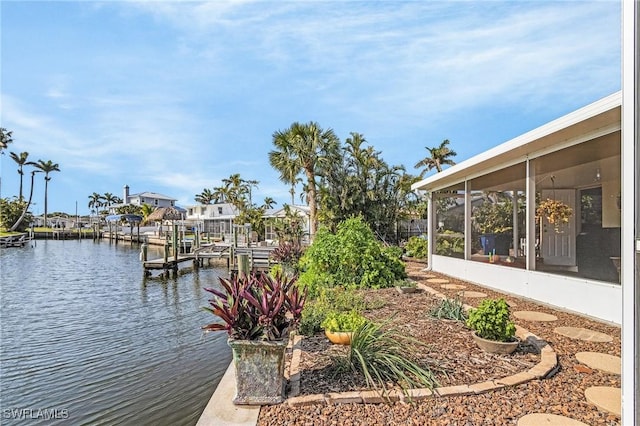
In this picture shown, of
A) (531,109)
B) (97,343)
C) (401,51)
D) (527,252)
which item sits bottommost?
(97,343)

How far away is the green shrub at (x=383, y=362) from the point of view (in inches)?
131

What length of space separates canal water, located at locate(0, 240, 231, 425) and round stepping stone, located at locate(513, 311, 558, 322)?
14.8 feet

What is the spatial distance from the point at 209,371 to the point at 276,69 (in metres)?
7.25

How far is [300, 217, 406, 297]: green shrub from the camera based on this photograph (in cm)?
835

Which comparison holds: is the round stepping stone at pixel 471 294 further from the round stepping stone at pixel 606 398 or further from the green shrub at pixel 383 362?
the round stepping stone at pixel 606 398

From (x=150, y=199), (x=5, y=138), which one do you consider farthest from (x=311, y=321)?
(x=150, y=199)

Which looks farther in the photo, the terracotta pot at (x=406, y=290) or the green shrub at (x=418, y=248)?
the green shrub at (x=418, y=248)

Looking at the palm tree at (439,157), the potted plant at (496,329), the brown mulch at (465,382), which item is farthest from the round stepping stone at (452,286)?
the palm tree at (439,157)

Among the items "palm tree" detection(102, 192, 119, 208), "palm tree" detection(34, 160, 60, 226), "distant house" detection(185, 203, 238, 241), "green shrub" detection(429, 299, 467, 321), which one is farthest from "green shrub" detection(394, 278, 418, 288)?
"palm tree" detection(102, 192, 119, 208)

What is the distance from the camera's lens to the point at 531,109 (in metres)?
9.55

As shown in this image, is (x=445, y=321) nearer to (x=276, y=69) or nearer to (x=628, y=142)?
(x=628, y=142)

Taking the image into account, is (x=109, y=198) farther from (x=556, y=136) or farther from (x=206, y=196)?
(x=556, y=136)

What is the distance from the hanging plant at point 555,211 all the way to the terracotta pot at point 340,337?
16.1 ft

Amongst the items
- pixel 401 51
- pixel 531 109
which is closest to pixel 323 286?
pixel 401 51
